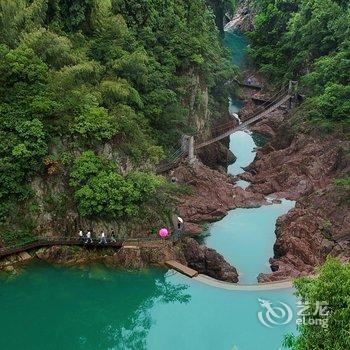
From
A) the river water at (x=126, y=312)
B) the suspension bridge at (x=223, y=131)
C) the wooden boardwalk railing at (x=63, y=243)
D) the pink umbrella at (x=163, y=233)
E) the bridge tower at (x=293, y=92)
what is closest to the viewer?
the river water at (x=126, y=312)

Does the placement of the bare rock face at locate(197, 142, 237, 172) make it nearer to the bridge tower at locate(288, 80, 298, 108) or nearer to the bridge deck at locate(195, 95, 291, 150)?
the bridge deck at locate(195, 95, 291, 150)

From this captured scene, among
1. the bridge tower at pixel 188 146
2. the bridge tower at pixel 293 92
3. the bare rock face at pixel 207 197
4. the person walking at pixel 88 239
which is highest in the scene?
the bridge tower at pixel 293 92

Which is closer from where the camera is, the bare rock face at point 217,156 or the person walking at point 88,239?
the person walking at point 88,239

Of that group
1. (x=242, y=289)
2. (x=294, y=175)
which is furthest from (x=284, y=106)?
(x=242, y=289)

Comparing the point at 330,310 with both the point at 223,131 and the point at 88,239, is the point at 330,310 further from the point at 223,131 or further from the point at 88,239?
the point at 223,131

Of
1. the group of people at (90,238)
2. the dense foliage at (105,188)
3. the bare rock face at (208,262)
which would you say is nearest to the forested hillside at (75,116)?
the dense foliage at (105,188)

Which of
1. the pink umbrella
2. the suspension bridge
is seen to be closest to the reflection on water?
the pink umbrella

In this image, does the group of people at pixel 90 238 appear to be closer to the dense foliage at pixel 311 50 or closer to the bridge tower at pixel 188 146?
the bridge tower at pixel 188 146

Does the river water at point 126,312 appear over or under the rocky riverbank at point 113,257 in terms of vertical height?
under
